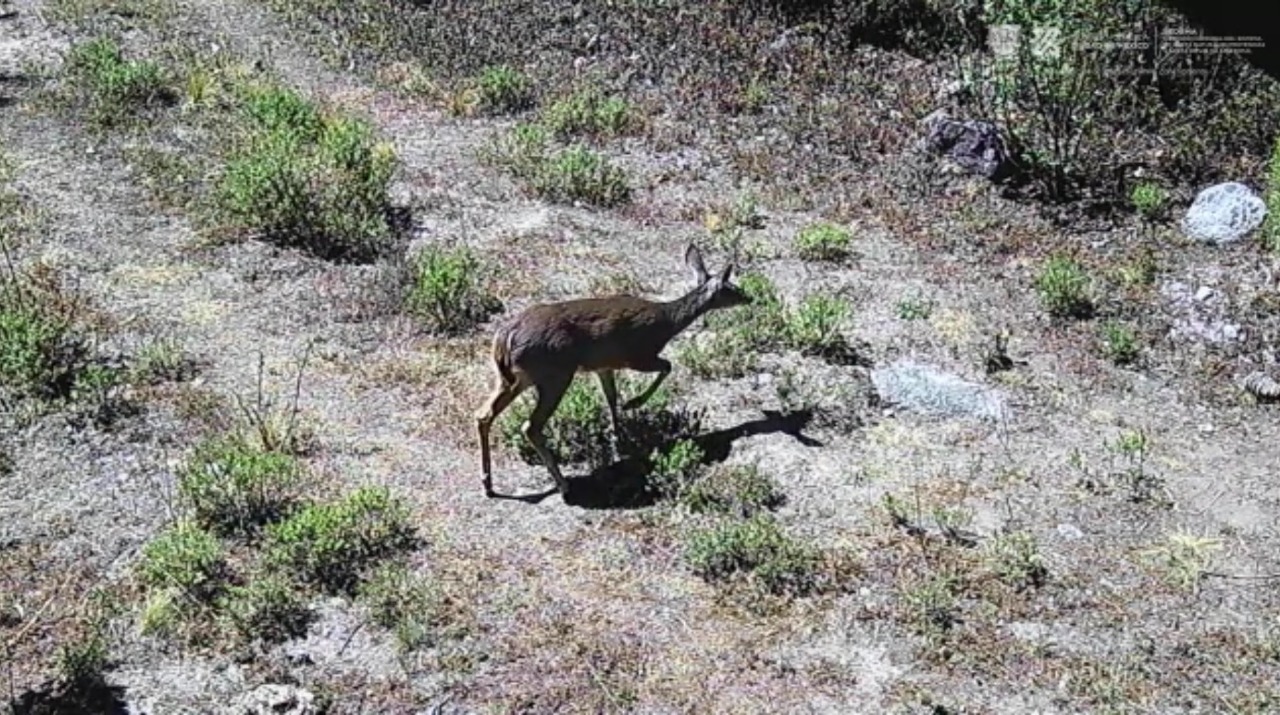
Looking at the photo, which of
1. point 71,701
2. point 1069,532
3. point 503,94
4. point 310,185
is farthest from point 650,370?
point 503,94

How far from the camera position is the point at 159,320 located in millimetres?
10680

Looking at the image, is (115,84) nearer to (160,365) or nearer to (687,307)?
(160,365)

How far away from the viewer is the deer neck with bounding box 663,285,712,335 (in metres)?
9.20

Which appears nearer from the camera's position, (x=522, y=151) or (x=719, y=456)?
(x=719, y=456)

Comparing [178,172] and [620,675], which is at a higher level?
[178,172]

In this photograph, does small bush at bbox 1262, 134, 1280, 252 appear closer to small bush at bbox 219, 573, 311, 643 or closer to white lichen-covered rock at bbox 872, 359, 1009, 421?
white lichen-covered rock at bbox 872, 359, 1009, 421

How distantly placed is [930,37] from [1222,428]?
6.48 meters

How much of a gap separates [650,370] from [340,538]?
203 centimetres

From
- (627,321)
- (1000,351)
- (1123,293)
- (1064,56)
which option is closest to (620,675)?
(627,321)

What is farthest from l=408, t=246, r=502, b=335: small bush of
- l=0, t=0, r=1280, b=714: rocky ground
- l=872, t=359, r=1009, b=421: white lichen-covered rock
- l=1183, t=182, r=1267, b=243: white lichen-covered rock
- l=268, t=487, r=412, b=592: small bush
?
l=1183, t=182, r=1267, b=243: white lichen-covered rock

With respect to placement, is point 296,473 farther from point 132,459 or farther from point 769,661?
point 769,661

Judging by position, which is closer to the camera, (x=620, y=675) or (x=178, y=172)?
(x=620, y=675)

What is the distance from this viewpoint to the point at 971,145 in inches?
519

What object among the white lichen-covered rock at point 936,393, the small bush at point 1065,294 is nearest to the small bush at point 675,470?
the white lichen-covered rock at point 936,393
